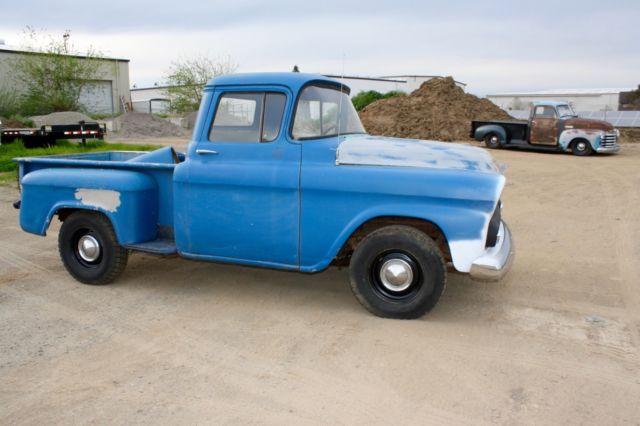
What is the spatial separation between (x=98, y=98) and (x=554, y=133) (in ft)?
102

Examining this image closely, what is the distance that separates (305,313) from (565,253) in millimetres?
3620

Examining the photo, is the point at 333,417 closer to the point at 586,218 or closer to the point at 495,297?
the point at 495,297

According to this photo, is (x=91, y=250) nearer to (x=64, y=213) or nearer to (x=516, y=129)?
(x=64, y=213)

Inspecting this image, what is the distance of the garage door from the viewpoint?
36969 millimetres

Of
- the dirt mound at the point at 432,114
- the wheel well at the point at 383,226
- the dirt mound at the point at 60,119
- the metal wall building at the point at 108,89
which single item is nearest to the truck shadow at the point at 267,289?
the wheel well at the point at 383,226

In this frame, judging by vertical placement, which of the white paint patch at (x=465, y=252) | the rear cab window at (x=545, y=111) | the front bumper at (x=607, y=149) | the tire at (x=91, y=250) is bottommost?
the tire at (x=91, y=250)

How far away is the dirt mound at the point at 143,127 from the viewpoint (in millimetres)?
28281

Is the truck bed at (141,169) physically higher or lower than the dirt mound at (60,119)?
lower

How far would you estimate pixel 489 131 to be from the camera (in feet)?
65.0

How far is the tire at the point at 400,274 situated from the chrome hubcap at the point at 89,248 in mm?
2619

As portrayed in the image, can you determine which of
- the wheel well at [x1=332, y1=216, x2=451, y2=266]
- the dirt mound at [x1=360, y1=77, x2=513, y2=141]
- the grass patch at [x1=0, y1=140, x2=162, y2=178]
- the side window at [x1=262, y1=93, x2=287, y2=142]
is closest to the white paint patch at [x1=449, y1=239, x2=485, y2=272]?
the wheel well at [x1=332, y1=216, x2=451, y2=266]

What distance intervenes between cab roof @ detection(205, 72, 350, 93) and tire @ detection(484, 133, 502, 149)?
52.3ft

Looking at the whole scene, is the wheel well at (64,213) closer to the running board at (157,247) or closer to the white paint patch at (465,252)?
the running board at (157,247)

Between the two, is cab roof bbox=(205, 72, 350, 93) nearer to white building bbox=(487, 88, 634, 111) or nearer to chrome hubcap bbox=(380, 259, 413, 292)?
chrome hubcap bbox=(380, 259, 413, 292)
